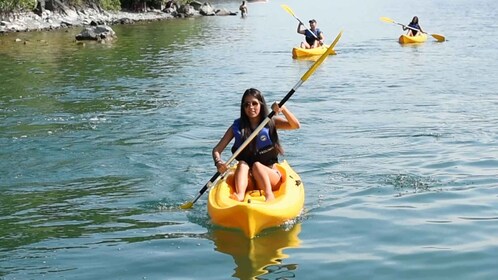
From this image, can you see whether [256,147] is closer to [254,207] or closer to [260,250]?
[254,207]

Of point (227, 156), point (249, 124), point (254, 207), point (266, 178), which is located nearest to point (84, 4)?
point (227, 156)

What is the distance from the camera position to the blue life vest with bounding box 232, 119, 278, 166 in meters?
7.54

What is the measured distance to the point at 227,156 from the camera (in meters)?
10.4

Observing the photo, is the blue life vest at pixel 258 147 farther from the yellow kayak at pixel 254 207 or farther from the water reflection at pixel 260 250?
the water reflection at pixel 260 250

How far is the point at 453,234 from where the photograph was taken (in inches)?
260

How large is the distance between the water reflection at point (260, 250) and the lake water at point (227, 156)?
0.02 m

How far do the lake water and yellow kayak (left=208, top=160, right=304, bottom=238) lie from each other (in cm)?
11

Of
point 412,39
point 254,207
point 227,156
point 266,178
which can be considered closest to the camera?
point 254,207

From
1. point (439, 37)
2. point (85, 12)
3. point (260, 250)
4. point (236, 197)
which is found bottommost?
point (260, 250)

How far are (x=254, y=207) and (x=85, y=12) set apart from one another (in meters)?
38.1

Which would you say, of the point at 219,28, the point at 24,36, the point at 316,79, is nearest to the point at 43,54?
the point at 24,36

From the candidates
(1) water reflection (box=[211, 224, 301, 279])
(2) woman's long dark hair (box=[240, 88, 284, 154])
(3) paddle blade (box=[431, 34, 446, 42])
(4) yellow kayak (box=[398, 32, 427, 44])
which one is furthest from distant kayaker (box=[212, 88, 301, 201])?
(3) paddle blade (box=[431, 34, 446, 42])

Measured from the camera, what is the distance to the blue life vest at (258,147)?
754 cm

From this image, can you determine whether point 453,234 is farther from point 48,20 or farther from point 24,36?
point 48,20
